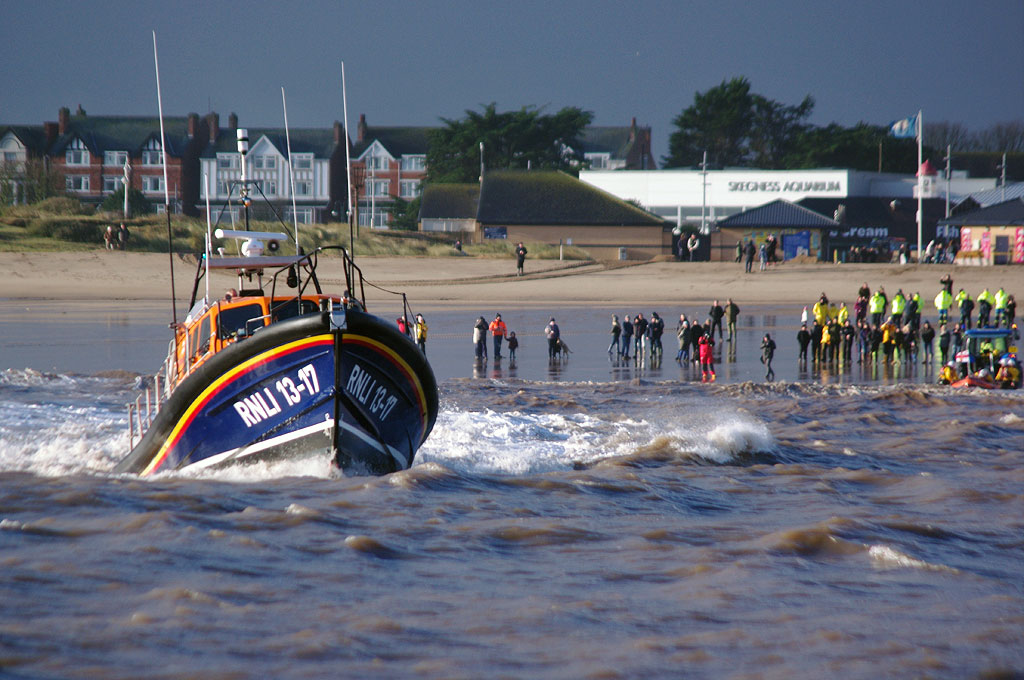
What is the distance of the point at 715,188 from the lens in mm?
75438

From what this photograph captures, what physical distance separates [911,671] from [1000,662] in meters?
0.57

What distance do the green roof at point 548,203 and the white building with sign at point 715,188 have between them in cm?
926

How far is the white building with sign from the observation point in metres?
75.2

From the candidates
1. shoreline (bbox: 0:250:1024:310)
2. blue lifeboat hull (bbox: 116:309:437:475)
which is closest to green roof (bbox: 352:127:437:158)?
shoreline (bbox: 0:250:1024:310)

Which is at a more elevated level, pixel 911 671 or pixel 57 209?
pixel 57 209

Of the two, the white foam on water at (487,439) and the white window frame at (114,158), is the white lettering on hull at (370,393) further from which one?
the white window frame at (114,158)

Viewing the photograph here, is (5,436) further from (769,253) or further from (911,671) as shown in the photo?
(769,253)

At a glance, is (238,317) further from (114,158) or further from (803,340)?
(114,158)

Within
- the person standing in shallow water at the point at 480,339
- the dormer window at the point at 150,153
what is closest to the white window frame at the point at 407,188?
the dormer window at the point at 150,153

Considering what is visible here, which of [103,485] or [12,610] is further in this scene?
[103,485]

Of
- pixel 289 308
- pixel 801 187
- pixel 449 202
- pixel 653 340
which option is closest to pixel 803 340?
pixel 653 340

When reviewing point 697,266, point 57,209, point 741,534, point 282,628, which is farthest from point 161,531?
point 57,209

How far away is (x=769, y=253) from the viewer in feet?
167

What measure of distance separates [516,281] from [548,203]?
20.0m
